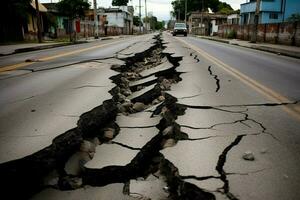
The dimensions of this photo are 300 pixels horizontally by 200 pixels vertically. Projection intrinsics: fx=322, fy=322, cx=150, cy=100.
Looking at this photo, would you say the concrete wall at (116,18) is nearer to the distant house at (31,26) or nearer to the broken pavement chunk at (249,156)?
the distant house at (31,26)

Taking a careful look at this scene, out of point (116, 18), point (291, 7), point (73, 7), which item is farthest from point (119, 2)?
point (73, 7)

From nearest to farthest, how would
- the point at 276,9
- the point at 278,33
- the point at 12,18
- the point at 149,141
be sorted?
the point at 149,141 < the point at 278,33 < the point at 12,18 < the point at 276,9

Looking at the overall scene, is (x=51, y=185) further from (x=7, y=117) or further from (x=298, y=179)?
(x=298, y=179)

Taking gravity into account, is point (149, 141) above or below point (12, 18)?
below

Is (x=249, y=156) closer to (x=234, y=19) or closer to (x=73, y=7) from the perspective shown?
(x=73, y=7)

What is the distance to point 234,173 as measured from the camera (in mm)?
2773

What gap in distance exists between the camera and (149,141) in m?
3.66

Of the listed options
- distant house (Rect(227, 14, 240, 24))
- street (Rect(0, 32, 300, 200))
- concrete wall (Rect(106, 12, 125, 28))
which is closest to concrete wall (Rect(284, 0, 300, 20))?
distant house (Rect(227, 14, 240, 24))

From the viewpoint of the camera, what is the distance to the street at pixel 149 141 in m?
2.68

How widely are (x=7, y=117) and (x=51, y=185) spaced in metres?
1.85

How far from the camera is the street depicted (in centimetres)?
268

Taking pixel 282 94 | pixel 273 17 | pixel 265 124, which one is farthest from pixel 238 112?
pixel 273 17

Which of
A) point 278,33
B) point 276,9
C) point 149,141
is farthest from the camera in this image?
point 276,9

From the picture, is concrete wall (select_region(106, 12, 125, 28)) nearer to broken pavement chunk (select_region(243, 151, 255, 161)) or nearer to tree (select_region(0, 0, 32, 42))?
tree (select_region(0, 0, 32, 42))
